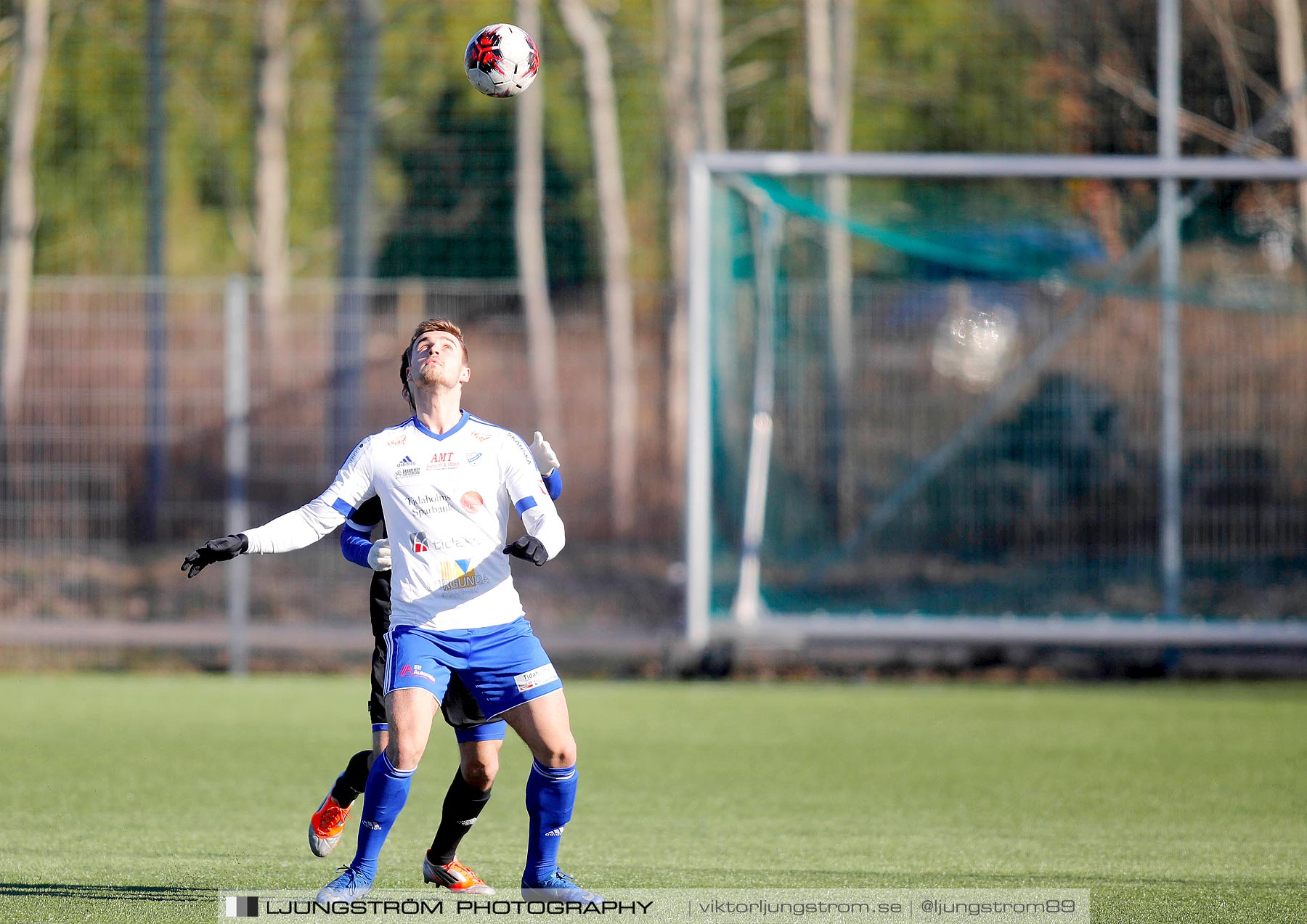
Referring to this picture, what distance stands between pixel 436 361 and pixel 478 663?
0.91 meters

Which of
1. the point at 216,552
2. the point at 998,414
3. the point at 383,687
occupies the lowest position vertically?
the point at 383,687

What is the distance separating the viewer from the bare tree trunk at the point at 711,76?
1684 cm

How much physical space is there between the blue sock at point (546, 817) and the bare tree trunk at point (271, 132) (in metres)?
12.2

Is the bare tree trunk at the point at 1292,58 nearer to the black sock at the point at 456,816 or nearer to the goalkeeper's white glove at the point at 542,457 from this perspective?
the goalkeeper's white glove at the point at 542,457

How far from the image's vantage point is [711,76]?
17188 mm

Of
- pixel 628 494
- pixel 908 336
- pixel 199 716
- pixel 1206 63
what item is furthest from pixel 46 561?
pixel 1206 63

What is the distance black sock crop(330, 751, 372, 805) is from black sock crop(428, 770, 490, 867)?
44 centimetres

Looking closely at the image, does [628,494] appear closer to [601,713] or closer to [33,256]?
[601,713]

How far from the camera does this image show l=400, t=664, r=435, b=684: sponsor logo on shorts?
4.93 metres

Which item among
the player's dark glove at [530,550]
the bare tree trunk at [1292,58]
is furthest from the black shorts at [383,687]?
the bare tree trunk at [1292,58]

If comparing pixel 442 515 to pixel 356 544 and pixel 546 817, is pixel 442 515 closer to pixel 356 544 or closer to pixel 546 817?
pixel 356 544

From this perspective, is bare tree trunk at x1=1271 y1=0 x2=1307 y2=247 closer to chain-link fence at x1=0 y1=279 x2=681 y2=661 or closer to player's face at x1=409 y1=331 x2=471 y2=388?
chain-link fence at x1=0 y1=279 x2=681 y2=661

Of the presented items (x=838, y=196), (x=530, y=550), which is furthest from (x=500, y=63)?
(x=838, y=196)

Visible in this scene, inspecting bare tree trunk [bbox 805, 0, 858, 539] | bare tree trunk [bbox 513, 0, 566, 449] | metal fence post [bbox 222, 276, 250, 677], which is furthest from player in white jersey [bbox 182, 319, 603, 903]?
bare tree trunk [bbox 513, 0, 566, 449]
